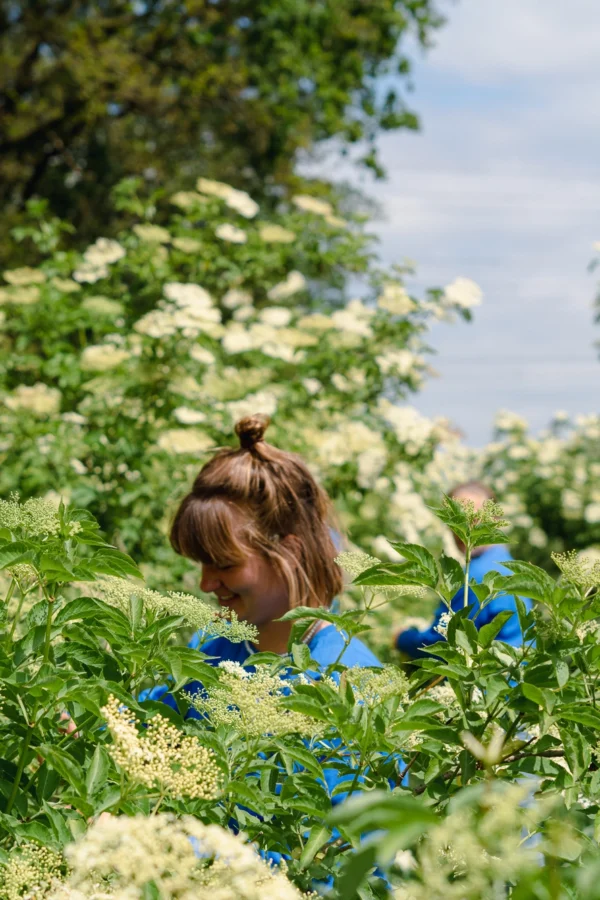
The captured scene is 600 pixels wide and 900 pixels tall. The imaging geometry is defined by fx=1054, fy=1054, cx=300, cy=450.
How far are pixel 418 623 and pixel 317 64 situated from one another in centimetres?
728

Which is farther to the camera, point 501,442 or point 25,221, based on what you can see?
point 25,221

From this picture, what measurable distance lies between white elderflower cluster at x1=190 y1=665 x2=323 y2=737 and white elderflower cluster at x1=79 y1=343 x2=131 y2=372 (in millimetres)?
3144

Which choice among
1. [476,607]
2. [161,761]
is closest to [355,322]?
[476,607]

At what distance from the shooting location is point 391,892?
99 centimetres

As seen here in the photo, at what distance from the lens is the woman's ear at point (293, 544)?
2.25 m

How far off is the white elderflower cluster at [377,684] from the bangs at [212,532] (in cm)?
98

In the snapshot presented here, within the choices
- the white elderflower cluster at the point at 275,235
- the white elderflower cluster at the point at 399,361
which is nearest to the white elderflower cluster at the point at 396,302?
the white elderflower cluster at the point at 399,361

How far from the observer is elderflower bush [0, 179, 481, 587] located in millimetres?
4008

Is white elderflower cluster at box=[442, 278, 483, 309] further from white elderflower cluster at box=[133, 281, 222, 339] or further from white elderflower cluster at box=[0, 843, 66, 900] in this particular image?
white elderflower cluster at box=[0, 843, 66, 900]

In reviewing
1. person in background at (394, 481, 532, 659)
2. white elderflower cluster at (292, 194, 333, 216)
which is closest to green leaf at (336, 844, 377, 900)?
person in background at (394, 481, 532, 659)

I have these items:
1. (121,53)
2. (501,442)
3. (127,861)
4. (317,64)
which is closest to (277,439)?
(127,861)

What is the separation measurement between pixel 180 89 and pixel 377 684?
11856mm

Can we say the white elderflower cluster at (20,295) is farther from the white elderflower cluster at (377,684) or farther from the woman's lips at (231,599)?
the white elderflower cluster at (377,684)

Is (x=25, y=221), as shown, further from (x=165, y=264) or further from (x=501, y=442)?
(x=165, y=264)
